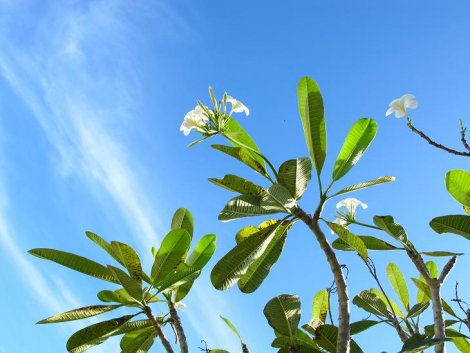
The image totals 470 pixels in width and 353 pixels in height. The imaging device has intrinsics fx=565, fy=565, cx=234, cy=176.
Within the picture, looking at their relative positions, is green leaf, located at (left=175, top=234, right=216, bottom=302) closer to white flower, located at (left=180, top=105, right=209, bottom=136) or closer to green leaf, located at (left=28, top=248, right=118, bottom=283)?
green leaf, located at (left=28, top=248, right=118, bottom=283)

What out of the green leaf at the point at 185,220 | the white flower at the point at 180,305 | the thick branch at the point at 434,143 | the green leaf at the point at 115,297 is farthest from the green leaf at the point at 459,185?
the green leaf at the point at 115,297

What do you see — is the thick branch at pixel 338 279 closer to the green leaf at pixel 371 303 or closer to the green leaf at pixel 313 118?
the green leaf at pixel 313 118

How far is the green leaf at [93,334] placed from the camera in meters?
2.75

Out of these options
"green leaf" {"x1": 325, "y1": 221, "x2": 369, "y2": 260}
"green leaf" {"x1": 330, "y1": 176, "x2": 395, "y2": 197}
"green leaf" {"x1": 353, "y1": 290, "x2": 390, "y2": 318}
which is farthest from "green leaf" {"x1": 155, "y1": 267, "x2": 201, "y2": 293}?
"green leaf" {"x1": 353, "y1": 290, "x2": 390, "y2": 318}

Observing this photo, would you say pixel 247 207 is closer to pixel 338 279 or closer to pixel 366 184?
pixel 338 279

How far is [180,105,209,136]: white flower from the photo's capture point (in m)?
2.97

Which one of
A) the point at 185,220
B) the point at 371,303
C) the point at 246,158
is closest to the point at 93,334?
the point at 185,220

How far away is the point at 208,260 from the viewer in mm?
2953

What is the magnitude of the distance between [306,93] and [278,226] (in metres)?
0.71

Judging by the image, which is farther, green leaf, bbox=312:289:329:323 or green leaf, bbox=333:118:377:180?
green leaf, bbox=312:289:329:323

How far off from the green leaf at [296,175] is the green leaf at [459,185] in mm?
653

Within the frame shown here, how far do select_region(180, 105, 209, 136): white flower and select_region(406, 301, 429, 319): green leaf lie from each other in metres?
1.55

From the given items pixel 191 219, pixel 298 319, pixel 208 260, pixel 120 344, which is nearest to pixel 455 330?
pixel 298 319

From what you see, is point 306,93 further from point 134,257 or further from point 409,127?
point 134,257
